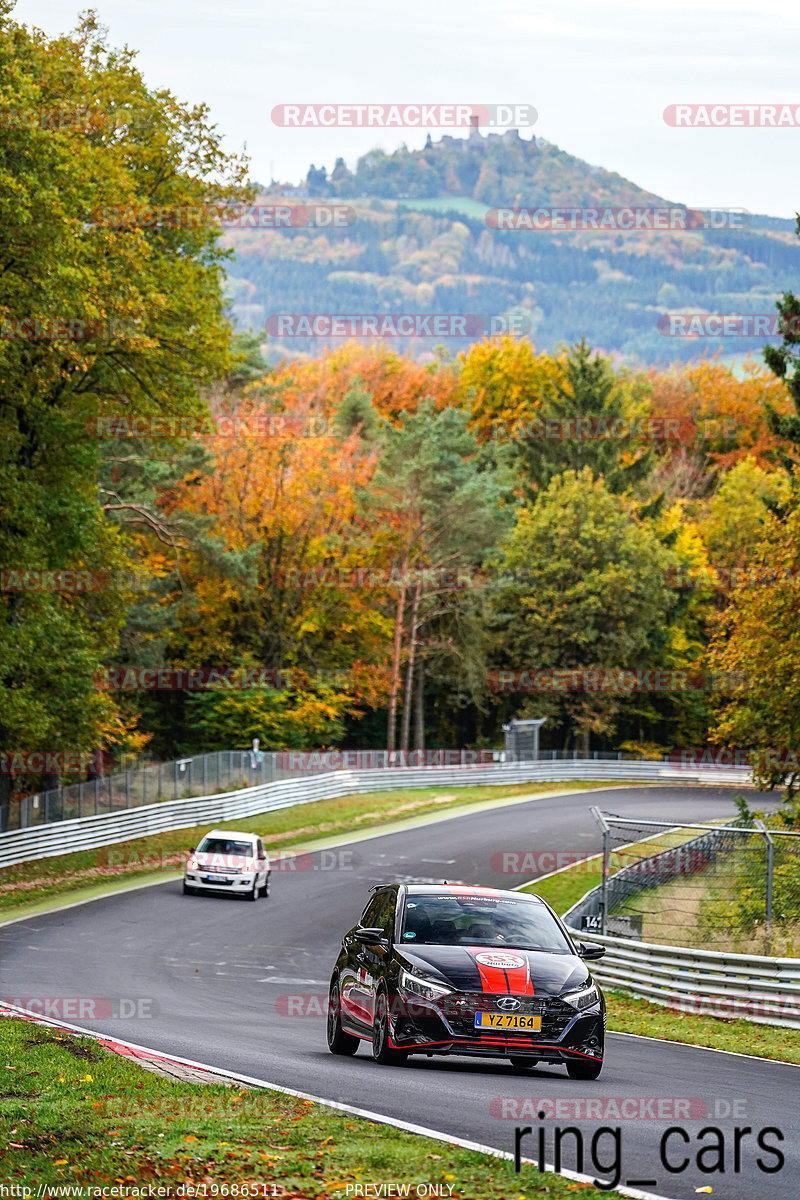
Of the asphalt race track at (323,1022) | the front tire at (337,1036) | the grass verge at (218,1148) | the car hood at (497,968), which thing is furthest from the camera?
the front tire at (337,1036)

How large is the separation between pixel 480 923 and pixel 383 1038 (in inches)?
52.7

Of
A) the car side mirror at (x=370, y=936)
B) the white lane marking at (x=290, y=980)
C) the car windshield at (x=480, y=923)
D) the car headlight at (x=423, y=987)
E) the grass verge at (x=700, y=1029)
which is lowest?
the white lane marking at (x=290, y=980)

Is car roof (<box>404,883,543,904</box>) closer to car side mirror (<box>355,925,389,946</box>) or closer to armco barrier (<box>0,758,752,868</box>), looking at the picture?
car side mirror (<box>355,925,389,946</box>)

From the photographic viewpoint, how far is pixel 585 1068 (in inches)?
463

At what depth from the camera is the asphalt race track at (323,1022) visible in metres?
8.86

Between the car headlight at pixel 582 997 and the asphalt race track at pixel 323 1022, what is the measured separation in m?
0.61

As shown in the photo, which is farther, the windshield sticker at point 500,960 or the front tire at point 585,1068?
the windshield sticker at point 500,960

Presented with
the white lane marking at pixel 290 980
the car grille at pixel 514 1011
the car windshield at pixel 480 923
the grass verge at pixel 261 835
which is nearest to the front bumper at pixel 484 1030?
the car grille at pixel 514 1011

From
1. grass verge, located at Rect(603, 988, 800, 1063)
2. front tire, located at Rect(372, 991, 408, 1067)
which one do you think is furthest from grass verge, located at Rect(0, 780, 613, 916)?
front tire, located at Rect(372, 991, 408, 1067)

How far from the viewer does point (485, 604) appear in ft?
228

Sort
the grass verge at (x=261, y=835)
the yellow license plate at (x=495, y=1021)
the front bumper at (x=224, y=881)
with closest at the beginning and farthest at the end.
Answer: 1. the yellow license plate at (x=495, y=1021)
2. the front bumper at (x=224, y=881)
3. the grass verge at (x=261, y=835)

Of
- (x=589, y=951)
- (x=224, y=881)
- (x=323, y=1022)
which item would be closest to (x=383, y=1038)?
(x=589, y=951)

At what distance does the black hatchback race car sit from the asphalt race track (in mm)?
272

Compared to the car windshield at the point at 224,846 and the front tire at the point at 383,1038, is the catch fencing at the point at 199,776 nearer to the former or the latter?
the car windshield at the point at 224,846
